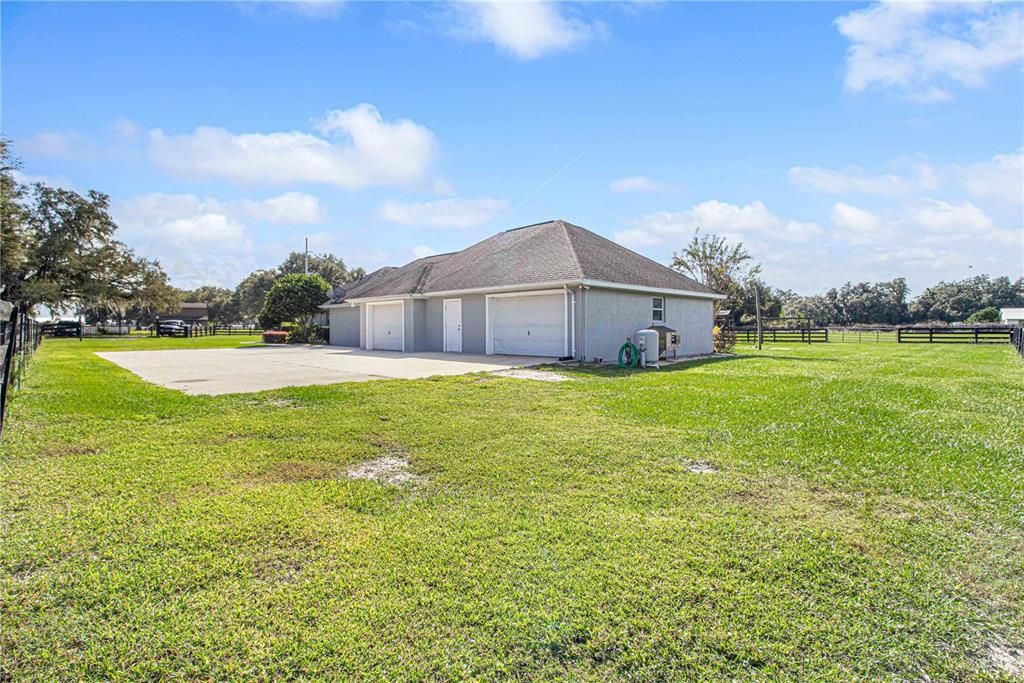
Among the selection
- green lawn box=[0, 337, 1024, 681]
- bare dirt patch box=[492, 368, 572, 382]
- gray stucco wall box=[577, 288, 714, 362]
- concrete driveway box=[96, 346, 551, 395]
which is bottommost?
green lawn box=[0, 337, 1024, 681]

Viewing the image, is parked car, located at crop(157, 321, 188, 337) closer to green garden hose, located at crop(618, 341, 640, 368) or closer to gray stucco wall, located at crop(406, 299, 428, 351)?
gray stucco wall, located at crop(406, 299, 428, 351)

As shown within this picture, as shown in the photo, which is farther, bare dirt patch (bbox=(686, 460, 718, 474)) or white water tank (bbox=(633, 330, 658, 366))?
white water tank (bbox=(633, 330, 658, 366))

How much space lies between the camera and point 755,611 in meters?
2.26

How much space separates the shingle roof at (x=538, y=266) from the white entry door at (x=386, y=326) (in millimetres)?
677

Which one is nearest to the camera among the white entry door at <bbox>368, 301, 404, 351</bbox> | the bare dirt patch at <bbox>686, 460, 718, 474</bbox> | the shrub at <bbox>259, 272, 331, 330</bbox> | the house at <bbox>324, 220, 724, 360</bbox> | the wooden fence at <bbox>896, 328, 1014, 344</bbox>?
the bare dirt patch at <bbox>686, 460, 718, 474</bbox>

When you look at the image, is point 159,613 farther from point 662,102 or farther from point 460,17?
point 662,102

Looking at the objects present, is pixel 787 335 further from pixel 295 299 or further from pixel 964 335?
pixel 295 299

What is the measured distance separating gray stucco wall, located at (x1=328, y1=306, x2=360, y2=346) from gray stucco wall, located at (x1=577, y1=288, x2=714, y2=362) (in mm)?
13398

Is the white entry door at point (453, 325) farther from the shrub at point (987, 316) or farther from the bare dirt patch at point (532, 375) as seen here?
the shrub at point (987, 316)

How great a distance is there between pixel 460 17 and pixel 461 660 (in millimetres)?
11096

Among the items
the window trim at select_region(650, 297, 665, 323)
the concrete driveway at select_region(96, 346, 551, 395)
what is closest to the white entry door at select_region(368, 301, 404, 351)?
the concrete driveway at select_region(96, 346, 551, 395)

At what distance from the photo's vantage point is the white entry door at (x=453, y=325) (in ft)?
59.0

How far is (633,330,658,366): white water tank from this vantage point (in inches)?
524

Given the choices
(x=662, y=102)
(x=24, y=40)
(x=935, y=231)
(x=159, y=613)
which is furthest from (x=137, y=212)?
(x=935, y=231)
